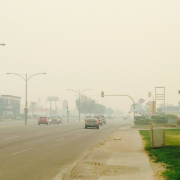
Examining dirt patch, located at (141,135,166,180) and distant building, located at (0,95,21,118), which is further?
distant building, located at (0,95,21,118)

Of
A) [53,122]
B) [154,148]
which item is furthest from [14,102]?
[154,148]

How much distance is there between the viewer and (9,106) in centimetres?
13225

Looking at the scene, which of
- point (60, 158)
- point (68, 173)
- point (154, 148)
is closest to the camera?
point (68, 173)

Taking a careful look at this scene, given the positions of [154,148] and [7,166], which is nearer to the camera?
[7,166]

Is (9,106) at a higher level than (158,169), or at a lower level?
higher

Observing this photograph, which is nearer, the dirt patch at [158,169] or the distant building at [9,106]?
the dirt patch at [158,169]

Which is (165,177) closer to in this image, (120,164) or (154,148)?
(120,164)

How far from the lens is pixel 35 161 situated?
44.8 feet

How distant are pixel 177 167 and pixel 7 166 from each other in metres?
6.07

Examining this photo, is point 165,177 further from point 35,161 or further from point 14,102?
point 14,102

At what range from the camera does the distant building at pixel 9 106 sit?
125 meters

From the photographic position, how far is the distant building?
125 metres

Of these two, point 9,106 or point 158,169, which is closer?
point 158,169

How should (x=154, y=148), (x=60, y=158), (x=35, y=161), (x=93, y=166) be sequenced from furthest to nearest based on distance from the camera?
(x=154, y=148) < (x=60, y=158) < (x=35, y=161) < (x=93, y=166)
